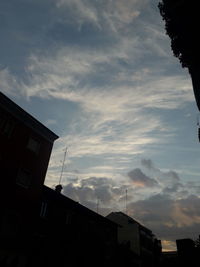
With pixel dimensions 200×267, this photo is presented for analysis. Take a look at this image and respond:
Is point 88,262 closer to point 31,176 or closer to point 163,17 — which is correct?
point 31,176

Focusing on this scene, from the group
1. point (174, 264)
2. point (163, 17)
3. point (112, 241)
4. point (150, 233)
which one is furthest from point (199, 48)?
point (150, 233)

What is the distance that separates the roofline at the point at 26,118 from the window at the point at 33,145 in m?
Result: 1.12

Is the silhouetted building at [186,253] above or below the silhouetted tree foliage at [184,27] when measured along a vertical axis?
below

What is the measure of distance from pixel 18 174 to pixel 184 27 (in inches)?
703

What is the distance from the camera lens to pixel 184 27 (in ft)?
26.5

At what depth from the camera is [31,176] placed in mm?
21625

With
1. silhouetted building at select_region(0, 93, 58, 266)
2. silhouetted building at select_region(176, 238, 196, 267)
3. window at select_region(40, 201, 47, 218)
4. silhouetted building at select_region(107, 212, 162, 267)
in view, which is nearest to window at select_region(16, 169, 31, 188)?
silhouetted building at select_region(0, 93, 58, 266)

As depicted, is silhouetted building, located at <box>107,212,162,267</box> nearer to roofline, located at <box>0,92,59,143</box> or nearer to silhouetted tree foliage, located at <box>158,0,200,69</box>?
roofline, located at <box>0,92,59,143</box>

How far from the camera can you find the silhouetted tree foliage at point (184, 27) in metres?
7.25

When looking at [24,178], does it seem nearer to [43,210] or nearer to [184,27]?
[43,210]

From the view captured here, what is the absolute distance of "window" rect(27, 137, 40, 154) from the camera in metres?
22.6

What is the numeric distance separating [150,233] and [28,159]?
5235 cm

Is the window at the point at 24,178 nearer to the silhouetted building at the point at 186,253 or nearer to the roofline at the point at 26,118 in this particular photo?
A: the roofline at the point at 26,118

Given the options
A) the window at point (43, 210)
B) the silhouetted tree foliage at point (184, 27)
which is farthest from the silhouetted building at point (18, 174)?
the silhouetted tree foliage at point (184, 27)
